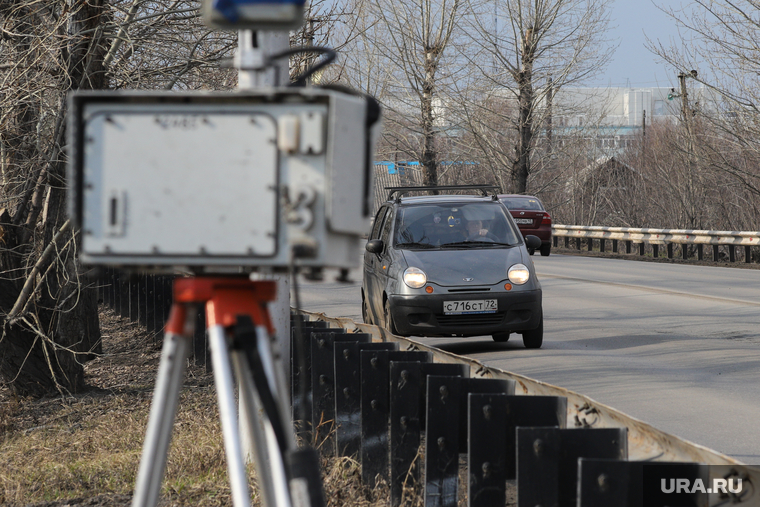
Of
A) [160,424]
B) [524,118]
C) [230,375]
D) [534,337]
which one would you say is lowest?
[534,337]

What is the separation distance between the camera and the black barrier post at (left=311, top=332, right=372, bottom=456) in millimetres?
5168

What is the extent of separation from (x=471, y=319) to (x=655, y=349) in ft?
7.50

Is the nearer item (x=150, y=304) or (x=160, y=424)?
(x=160, y=424)

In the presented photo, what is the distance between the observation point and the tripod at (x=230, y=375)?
209cm

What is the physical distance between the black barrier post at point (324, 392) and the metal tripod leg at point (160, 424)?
2.94m

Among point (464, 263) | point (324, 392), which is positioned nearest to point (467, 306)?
point (464, 263)

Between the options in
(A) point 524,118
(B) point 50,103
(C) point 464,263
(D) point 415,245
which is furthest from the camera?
(A) point 524,118

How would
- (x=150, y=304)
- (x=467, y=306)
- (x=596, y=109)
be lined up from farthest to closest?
(x=596, y=109)
(x=150, y=304)
(x=467, y=306)

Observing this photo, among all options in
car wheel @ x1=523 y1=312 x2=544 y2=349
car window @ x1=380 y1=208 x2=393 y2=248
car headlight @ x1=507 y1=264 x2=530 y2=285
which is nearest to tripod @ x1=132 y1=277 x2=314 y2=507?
car headlight @ x1=507 y1=264 x2=530 y2=285

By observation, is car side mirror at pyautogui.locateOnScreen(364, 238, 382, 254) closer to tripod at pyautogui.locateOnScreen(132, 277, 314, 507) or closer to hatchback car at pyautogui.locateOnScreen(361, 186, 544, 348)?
hatchback car at pyautogui.locateOnScreen(361, 186, 544, 348)

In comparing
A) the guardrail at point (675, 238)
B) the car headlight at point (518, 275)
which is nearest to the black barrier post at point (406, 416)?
the car headlight at point (518, 275)

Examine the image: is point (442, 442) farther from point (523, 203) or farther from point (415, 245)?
point (523, 203)

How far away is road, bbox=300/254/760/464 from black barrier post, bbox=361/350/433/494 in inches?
74.8

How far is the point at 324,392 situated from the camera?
5.37 m
